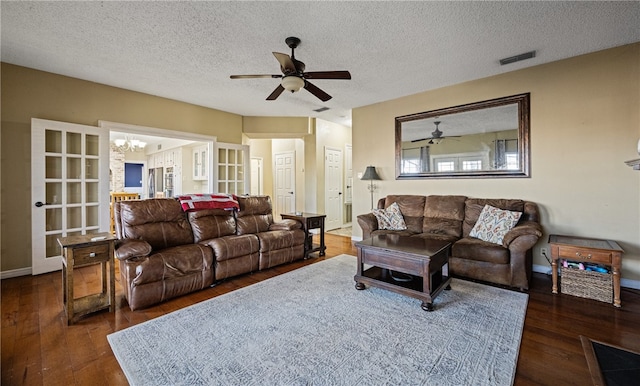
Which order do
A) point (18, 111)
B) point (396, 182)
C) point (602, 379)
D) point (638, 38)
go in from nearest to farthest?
point (602, 379), point (638, 38), point (18, 111), point (396, 182)

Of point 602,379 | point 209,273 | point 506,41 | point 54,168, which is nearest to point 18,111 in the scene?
point 54,168

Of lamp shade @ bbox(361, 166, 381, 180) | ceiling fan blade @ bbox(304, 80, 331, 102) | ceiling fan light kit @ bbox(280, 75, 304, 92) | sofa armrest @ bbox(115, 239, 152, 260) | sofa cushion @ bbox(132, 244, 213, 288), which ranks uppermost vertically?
ceiling fan blade @ bbox(304, 80, 331, 102)

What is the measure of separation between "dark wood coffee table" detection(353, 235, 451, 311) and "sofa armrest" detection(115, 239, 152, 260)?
2.08 m

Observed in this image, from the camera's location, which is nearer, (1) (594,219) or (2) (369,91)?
(1) (594,219)

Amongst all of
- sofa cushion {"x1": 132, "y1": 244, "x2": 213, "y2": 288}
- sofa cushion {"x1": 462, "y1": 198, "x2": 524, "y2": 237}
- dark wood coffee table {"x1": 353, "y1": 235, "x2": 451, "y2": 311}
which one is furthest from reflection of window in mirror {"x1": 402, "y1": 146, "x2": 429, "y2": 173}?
sofa cushion {"x1": 132, "y1": 244, "x2": 213, "y2": 288}

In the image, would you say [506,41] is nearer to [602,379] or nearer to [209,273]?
[602,379]

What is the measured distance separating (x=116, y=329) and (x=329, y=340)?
1685mm

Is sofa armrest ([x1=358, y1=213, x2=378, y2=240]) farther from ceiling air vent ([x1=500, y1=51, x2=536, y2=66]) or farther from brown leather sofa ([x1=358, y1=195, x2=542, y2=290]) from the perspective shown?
ceiling air vent ([x1=500, y1=51, x2=536, y2=66])

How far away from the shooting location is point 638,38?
276 centimetres

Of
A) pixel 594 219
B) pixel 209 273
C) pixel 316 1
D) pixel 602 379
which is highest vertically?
pixel 316 1

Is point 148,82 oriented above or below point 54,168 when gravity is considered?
above

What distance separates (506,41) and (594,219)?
7.54 feet

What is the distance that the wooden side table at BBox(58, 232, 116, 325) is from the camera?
214cm

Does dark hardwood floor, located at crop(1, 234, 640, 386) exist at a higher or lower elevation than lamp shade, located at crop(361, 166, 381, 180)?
lower
